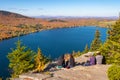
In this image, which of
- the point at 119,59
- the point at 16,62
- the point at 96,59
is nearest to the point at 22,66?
the point at 16,62

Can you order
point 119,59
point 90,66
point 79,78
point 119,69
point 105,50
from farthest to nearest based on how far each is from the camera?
point 105,50
point 90,66
point 79,78
point 119,59
point 119,69

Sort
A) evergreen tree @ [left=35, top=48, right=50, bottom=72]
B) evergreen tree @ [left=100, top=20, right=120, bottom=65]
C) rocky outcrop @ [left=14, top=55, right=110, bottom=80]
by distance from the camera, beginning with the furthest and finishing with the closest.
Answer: evergreen tree @ [left=100, top=20, right=120, bottom=65]
evergreen tree @ [left=35, top=48, right=50, bottom=72]
rocky outcrop @ [left=14, top=55, right=110, bottom=80]

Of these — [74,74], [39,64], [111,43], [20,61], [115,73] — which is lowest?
[20,61]

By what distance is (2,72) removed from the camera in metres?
91.1

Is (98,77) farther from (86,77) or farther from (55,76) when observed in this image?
(55,76)

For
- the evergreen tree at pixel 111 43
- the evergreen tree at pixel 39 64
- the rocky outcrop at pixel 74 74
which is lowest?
the evergreen tree at pixel 39 64

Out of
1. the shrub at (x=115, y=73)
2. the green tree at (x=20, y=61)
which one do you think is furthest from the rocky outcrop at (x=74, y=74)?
the green tree at (x=20, y=61)

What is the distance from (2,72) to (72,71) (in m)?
70.8

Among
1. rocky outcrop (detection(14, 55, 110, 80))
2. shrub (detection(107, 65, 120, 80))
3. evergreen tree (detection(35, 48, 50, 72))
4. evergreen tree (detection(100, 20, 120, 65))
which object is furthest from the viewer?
evergreen tree (detection(100, 20, 120, 65))

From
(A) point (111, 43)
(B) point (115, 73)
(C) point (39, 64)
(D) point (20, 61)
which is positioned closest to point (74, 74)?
(B) point (115, 73)

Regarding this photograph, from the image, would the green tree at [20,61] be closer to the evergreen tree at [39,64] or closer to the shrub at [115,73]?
the evergreen tree at [39,64]

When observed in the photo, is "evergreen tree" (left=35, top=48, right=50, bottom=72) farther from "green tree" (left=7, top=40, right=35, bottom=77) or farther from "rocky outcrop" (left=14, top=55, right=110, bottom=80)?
"rocky outcrop" (left=14, top=55, right=110, bottom=80)

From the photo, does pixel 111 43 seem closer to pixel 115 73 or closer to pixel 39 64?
pixel 39 64

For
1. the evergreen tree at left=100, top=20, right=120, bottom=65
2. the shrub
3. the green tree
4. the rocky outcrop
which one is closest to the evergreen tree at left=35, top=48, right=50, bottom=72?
the green tree
